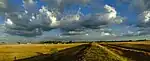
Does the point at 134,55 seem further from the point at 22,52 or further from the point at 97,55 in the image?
the point at 22,52

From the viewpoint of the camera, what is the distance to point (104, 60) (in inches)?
1342

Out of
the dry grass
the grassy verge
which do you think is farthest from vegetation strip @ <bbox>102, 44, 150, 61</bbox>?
the dry grass

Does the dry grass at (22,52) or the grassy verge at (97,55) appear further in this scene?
the dry grass at (22,52)

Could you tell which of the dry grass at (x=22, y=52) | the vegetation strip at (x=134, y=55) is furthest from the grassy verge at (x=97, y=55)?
the dry grass at (x=22, y=52)

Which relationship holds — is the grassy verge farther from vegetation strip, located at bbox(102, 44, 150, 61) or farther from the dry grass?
the dry grass

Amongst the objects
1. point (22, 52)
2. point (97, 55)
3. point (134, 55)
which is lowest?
point (134, 55)

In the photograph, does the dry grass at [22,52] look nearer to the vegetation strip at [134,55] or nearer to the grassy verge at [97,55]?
the vegetation strip at [134,55]

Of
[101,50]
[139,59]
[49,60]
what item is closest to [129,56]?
[139,59]

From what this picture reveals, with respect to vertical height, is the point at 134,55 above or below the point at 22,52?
below

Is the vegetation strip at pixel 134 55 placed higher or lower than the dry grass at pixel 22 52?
lower

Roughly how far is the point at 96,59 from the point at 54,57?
29.0 feet

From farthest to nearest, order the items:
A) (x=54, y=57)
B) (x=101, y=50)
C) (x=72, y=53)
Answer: (x=54, y=57) < (x=72, y=53) < (x=101, y=50)

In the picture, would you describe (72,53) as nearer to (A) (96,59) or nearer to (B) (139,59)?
(A) (96,59)

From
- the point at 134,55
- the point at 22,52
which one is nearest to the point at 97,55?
the point at 134,55
